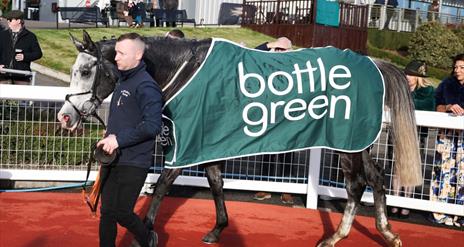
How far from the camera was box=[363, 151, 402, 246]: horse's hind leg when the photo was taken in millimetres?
4895

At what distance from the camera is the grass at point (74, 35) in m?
13.6

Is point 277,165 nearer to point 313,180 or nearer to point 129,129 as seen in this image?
point 313,180

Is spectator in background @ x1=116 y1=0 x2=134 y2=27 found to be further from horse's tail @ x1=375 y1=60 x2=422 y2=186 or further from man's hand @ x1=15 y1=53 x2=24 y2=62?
horse's tail @ x1=375 y1=60 x2=422 y2=186

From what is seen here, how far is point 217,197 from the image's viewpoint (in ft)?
16.3

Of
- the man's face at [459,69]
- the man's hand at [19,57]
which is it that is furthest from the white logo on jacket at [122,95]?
the man's hand at [19,57]

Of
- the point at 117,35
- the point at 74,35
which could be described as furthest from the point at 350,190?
the point at 117,35

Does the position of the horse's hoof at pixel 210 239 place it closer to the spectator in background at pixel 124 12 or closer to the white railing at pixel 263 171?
the white railing at pixel 263 171

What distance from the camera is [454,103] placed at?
5.93 metres

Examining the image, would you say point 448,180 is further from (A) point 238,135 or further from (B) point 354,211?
(A) point 238,135

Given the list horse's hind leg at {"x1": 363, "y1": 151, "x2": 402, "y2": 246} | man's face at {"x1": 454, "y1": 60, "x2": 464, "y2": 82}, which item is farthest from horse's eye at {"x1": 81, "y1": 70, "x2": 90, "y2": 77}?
man's face at {"x1": 454, "y1": 60, "x2": 464, "y2": 82}

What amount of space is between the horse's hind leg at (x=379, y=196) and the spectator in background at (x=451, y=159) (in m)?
1.24

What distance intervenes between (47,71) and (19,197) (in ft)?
25.1

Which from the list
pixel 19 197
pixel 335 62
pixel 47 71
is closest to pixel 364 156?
pixel 335 62

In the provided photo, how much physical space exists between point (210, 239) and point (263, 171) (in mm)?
1724
